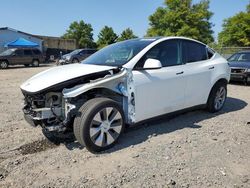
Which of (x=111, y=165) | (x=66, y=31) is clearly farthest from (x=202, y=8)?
(x=111, y=165)

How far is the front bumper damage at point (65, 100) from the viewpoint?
4.07 metres

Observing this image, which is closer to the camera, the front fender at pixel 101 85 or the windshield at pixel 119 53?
the front fender at pixel 101 85

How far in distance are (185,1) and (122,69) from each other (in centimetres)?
5042

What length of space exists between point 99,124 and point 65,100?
597 millimetres

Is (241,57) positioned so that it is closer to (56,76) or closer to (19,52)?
(56,76)

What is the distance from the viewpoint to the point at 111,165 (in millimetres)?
3816

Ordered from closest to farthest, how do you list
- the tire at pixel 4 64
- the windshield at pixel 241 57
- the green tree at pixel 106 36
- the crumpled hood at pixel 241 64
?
1. the crumpled hood at pixel 241 64
2. the windshield at pixel 241 57
3. the tire at pixel 4 64
4. the green tree at pixel 106 36

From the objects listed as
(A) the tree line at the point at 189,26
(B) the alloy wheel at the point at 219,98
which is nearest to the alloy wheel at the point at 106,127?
(B) the alloy wheel at the point at 219,98

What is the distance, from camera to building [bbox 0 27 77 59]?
1283 inches

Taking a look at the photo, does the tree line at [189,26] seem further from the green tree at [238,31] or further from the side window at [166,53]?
the side window at [166,53]

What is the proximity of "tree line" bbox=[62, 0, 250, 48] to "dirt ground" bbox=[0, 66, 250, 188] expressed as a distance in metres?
43.9

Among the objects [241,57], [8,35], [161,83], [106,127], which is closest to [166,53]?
[161,83]

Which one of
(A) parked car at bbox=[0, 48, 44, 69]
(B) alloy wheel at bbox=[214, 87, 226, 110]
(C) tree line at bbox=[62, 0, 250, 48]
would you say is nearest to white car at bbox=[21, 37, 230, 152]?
(B) alloy wheel at bbox=[214, 87, 226, 110]

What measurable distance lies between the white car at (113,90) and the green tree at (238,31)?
4583 centimetres
